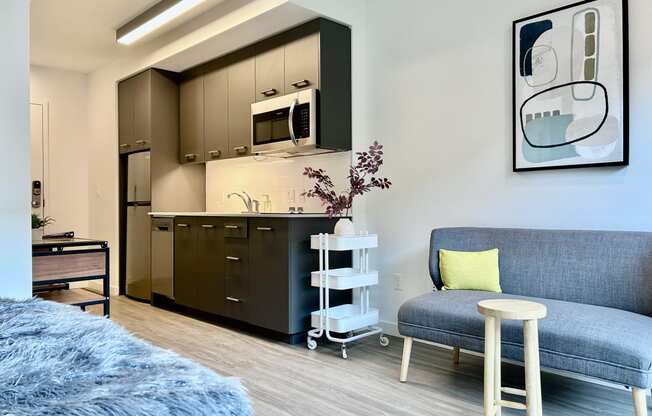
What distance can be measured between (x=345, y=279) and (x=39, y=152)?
15.2 feet

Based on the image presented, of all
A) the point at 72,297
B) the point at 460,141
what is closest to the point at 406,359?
the point at 460,141

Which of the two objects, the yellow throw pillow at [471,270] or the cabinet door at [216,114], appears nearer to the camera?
the yellow throw pillow at [471,270]

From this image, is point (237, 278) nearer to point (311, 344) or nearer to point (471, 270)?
point (311, 344)

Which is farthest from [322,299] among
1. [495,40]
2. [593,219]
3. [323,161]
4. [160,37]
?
[160,37]

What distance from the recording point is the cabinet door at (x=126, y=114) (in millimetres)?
5191

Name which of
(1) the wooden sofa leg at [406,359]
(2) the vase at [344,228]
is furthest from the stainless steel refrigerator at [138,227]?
(1) the wooden sofa leg at [406,359]

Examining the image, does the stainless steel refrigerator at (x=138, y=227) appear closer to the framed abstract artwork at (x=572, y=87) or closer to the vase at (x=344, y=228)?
the vase at (x=344, y=228)

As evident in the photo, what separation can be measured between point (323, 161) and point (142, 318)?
2110 millimetres

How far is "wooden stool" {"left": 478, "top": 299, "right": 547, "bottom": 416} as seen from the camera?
72.9 inches

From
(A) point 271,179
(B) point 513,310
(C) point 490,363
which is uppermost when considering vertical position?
(A) point 271,179

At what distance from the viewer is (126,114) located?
529cm

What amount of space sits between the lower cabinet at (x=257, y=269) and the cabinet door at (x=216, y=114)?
78 cm

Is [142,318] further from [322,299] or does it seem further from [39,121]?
[39,121]

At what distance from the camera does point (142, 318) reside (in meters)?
4.14
